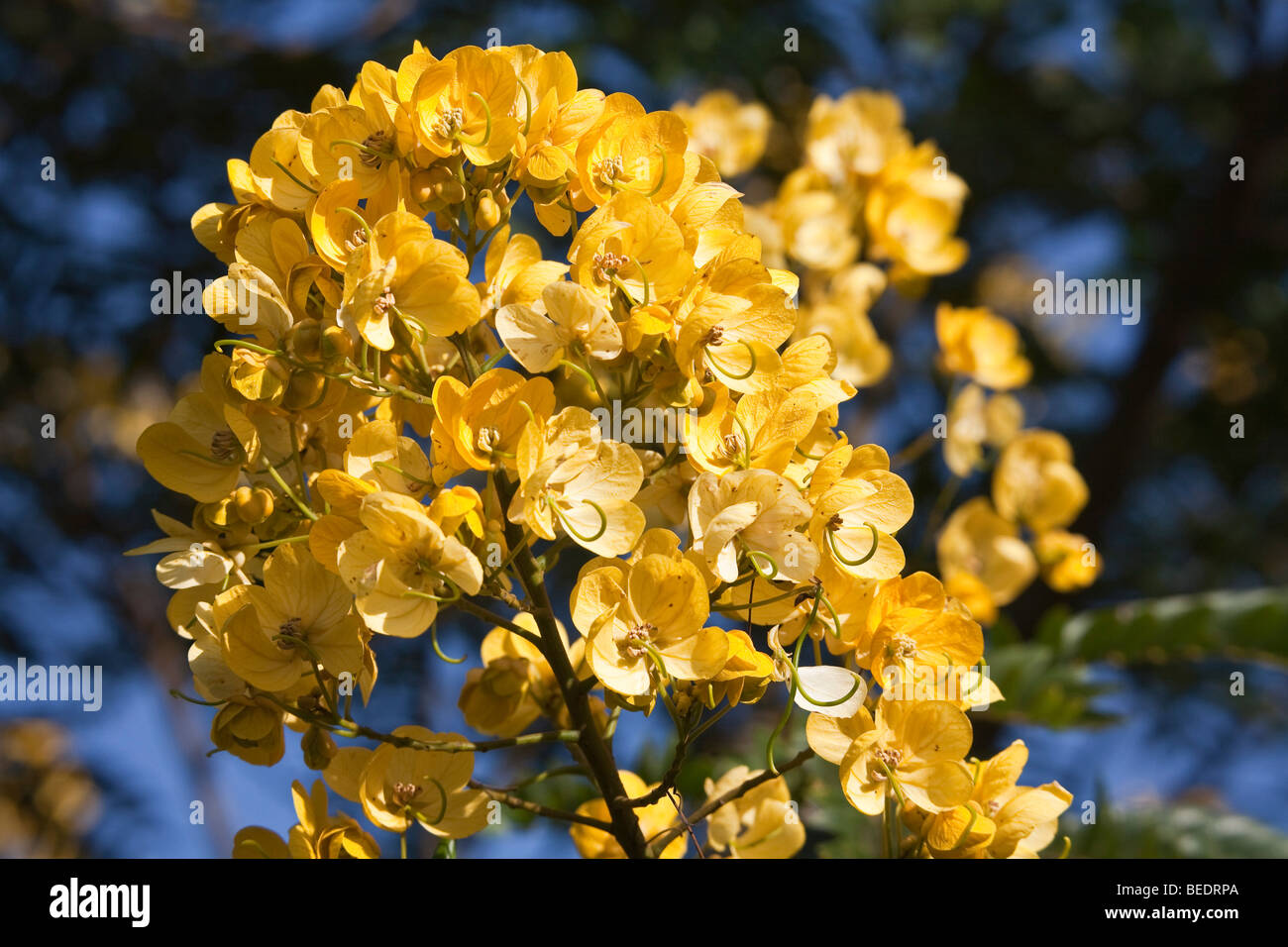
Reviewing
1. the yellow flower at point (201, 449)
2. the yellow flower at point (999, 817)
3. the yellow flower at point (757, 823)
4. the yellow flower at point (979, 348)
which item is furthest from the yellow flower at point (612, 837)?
the yellow flower at point (979, 348)

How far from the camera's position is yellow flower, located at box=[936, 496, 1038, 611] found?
1.68 m

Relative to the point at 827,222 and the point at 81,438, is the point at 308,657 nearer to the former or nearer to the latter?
the point at 827,222

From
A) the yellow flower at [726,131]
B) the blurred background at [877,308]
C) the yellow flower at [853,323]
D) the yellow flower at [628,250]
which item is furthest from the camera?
the blurred background at [877,308]

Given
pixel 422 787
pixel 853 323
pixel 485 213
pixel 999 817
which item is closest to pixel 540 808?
pixel 422 787

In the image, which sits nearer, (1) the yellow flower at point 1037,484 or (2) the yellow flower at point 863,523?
(2) the yellow flower at point 863,523

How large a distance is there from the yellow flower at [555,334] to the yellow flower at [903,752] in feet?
1.25

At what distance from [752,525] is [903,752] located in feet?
0.82

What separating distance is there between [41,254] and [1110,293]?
10.1 feet

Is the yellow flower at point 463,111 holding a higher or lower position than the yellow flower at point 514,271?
higher

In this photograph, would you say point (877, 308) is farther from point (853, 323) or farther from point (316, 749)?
point (316, 749)

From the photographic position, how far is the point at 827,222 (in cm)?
173

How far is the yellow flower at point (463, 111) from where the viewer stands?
95 cm

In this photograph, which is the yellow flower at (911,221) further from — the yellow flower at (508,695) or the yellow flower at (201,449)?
the yellow flower at (201,449)
